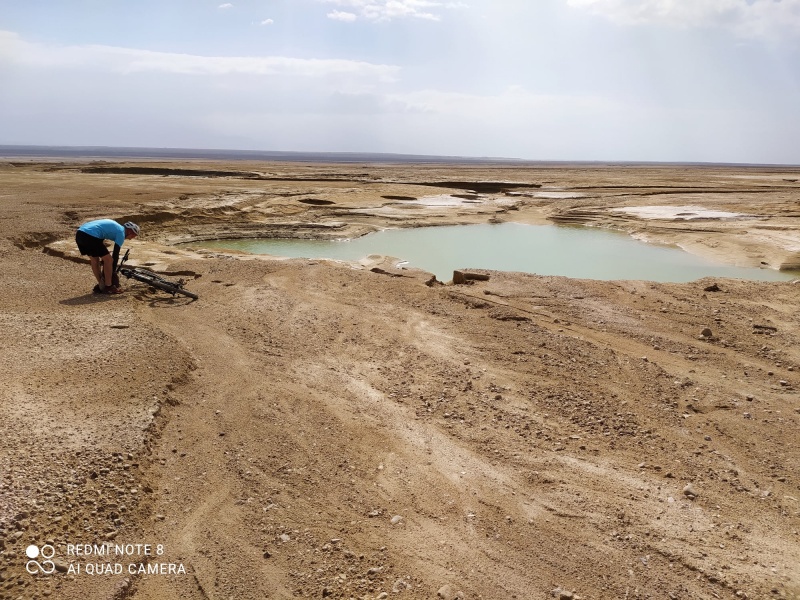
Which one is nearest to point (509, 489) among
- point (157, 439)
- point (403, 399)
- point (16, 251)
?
point (403, 399)

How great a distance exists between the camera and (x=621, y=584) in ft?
11.7

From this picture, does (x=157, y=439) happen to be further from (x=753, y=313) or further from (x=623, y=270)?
(x=623, y=270)

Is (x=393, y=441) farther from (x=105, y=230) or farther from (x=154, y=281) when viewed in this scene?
(x=105, y=230)

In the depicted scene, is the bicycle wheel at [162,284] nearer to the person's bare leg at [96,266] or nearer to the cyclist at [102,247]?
the cyclist at [102,247]

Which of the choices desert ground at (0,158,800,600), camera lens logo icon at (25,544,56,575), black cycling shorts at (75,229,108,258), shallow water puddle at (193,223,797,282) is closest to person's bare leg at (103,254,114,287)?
black cycling shorts at (75,229,108,258)

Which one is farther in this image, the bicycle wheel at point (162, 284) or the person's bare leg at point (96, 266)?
the bicycle wheel at point (162, 284)

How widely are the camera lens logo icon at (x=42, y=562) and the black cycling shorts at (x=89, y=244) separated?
6138mm

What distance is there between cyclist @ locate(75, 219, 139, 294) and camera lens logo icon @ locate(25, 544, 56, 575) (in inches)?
235

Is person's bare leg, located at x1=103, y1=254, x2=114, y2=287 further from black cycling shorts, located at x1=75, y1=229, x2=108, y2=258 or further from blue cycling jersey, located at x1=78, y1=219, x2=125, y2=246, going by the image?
blue cycling jersey, located at x1=78, y1=219, x2=125, y2=246

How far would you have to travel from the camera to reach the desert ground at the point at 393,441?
141 inches

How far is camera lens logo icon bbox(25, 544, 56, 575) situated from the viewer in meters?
3.28

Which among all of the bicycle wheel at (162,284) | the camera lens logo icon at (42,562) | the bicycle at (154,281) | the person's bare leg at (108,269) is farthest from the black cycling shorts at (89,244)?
the camera lens logo icon at (42,562)

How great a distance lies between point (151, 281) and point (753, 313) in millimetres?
9654

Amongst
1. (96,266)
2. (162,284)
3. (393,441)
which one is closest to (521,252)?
(162,284)
